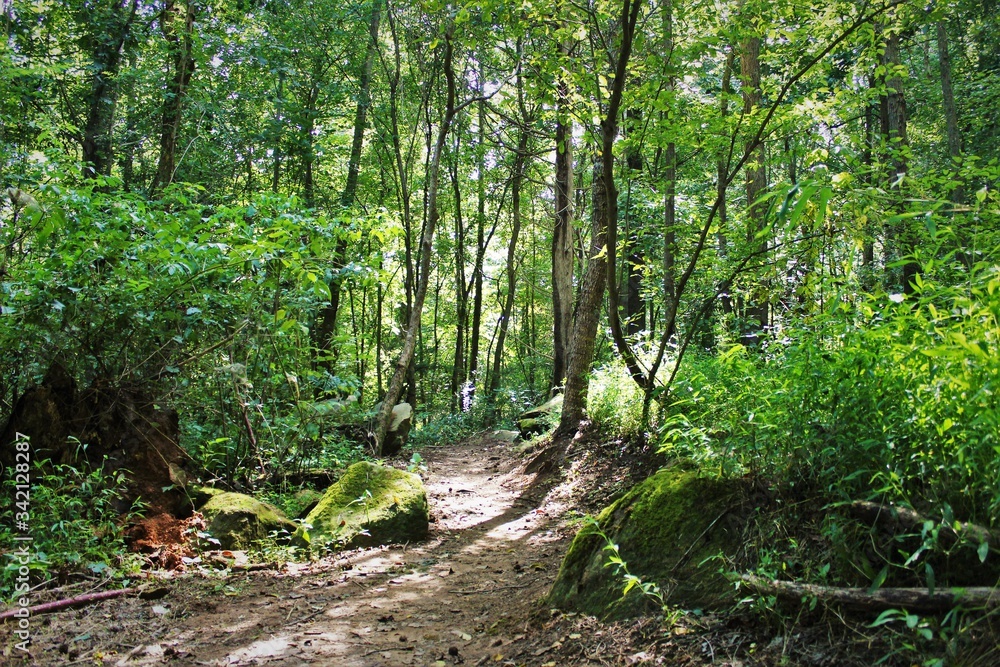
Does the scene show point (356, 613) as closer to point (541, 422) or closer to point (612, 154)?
point (612, 154)

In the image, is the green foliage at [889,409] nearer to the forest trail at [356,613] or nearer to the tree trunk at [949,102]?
the forest trail at [356,613]

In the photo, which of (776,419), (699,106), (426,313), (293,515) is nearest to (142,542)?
(293,515)

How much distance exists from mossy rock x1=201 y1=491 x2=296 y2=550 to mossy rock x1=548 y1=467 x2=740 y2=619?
10.1 feet

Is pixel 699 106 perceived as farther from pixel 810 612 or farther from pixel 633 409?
pixel 810 612

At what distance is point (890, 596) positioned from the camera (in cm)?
227

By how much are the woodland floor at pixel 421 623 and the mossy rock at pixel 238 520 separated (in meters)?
0.49

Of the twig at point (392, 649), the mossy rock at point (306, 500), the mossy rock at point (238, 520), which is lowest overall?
the twig at point (392, 649)

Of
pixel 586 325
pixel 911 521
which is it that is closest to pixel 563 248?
pixel 586 325

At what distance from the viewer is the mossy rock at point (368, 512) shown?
574 cm

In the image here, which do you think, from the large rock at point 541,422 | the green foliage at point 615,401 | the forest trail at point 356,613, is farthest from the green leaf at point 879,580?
the large rock at point 541,422

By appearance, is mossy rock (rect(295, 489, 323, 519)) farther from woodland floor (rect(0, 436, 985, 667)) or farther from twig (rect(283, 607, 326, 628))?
twig (rect(283, 607, 326, 628))

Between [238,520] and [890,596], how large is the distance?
5.04 m

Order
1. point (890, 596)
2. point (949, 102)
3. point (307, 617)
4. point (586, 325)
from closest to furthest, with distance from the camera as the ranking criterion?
1. point (890, 596)
2. point (307, 617)
3. point (586, 325)
4. point (949, 102)

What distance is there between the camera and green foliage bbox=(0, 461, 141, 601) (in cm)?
415
